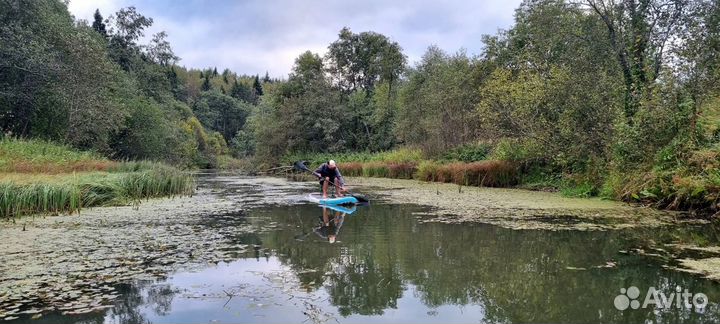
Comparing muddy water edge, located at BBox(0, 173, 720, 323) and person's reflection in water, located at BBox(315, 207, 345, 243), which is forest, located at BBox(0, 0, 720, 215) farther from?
person's reflection in water, located at BBox(315, 207, 345, 243)

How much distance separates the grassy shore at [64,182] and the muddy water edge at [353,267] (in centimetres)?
59

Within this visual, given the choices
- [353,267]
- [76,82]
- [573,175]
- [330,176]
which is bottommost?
[353,267]

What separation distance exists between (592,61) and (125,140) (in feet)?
80.0

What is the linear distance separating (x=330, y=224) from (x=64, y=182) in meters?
5.46

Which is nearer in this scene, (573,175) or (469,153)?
(573,175)

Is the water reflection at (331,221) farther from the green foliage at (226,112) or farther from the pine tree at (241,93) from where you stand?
the pine tree at (241,93)

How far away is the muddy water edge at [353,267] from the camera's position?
3.49 meters

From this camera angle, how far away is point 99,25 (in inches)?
1239

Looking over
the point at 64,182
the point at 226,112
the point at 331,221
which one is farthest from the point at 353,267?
the point at 226,112

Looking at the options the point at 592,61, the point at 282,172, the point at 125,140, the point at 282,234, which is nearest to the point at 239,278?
the point at 282,234

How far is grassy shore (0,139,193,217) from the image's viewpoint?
8.38m

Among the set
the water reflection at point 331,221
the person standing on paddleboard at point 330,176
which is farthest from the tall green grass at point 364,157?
the water reflection at point 331,221

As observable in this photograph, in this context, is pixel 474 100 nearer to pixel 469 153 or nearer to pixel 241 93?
pixel 469 153

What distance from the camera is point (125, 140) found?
2717 centimetres
